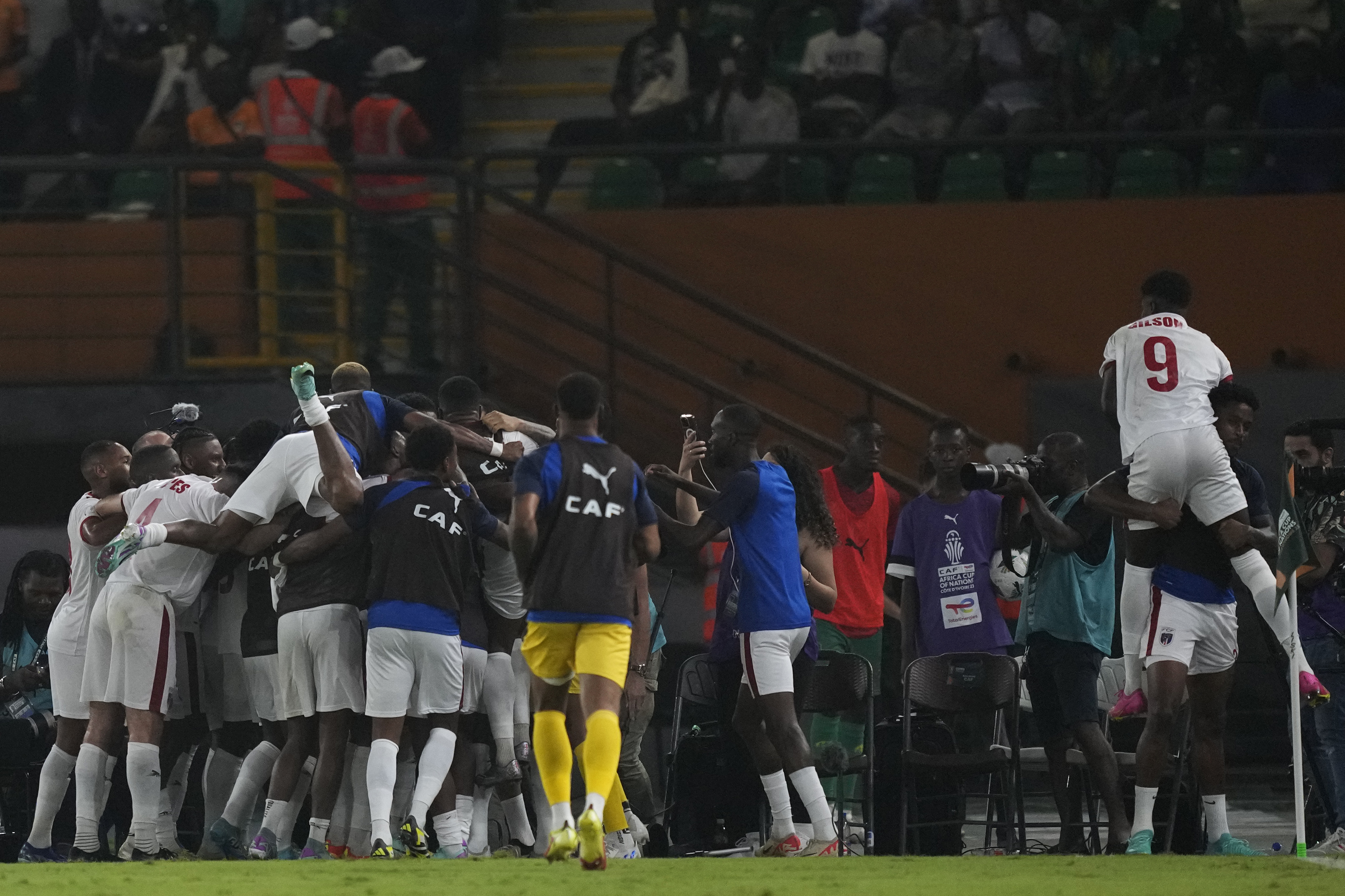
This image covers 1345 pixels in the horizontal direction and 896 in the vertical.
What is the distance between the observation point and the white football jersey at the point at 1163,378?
8766 millimetres

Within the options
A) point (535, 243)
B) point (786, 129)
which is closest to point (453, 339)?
point (535, 243)

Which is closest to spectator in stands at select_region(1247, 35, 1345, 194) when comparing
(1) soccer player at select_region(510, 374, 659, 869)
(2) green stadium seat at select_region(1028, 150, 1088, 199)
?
(2) green stadium seat at select_region(1028, 150, 1088, 199)

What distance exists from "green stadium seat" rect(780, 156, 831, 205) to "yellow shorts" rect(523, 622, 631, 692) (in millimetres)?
6694

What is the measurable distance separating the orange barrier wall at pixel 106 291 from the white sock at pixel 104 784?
13.6ft

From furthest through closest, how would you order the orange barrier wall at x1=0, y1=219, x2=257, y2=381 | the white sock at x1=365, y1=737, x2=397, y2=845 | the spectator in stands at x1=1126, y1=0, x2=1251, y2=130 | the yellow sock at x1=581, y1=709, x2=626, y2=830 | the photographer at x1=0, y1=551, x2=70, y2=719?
the spectator in stands at x1=1126, y1=0, x2=1251, y2=130 < the orange barrier wall at x1=0, y1=219, x2=257, y2=381 < the photographer at x1=0, y1=551, x2=70, y2=719 < the white sock at x1=365, y1=737, x2=397, y2=845 < the yellow sock at x1=581, y1=709, x2=626, y2=830


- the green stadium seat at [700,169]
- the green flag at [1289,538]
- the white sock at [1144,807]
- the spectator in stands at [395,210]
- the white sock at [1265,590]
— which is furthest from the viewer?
the green stadium seat at [700,169]

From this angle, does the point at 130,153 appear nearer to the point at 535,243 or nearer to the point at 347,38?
the point at 347,38

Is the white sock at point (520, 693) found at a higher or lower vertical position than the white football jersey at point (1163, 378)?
lower

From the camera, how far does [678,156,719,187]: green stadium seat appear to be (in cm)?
1418

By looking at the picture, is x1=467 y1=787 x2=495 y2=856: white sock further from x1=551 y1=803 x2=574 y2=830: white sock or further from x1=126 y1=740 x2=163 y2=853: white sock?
x1=551 y1=803 x2=574 y2=830: white sock

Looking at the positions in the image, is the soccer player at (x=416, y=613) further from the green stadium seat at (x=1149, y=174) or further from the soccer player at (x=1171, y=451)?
the green stadium seat at (x=1149, y=174)

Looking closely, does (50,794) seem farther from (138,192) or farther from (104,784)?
(138,192)

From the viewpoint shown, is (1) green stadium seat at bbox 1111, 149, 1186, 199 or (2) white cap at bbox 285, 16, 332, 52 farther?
(2) white cap at bbox 285, 16, 332, 52

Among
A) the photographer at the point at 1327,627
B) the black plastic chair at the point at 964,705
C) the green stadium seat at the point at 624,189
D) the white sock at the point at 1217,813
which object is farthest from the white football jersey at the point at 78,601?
the photographer at the point at 1327,627
